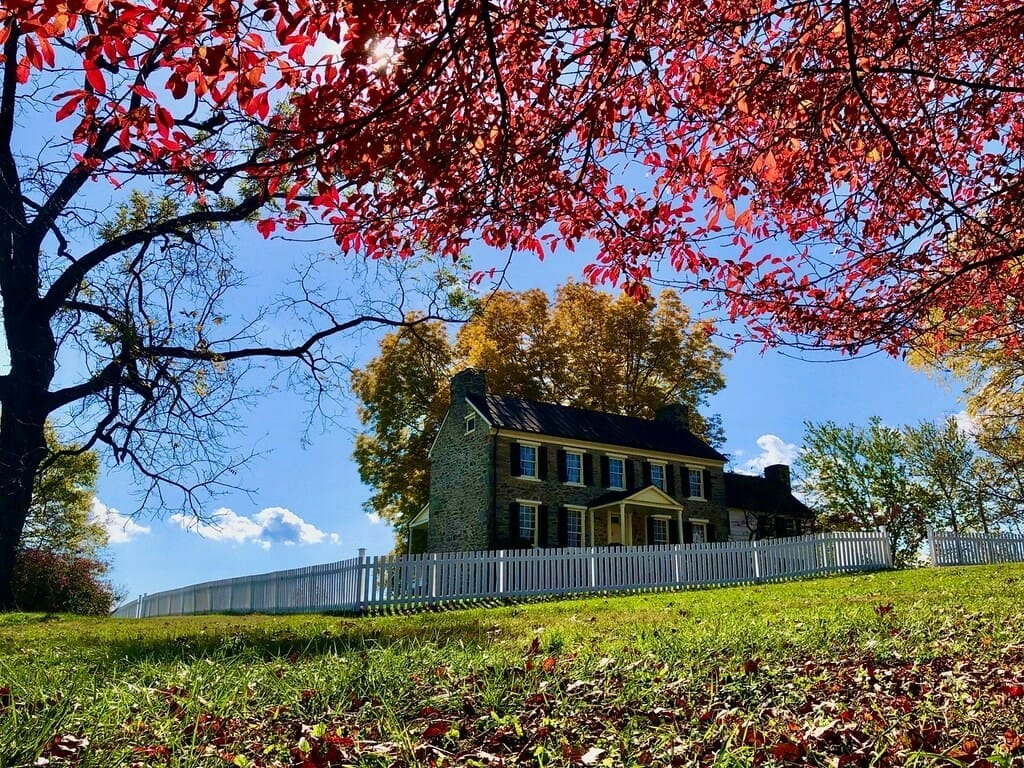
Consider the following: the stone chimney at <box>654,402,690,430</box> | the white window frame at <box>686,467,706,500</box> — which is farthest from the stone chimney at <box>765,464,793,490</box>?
the white window frame at <box>686,467,706,500</box>

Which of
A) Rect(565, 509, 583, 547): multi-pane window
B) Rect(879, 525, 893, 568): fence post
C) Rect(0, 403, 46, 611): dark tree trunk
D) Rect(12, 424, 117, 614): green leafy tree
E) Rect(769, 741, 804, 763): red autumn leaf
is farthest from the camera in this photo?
Rect(565, 509, 583, 547): multi-pane window

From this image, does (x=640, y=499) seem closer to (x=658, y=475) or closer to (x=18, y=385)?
(x=658, y=475)

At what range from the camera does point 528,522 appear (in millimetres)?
25078

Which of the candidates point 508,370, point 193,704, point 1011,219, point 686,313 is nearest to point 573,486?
A: point 508,370

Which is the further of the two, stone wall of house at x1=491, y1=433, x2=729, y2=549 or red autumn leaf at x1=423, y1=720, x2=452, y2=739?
stone wall of house at x1=491, y1=433, x2=729, y2=549

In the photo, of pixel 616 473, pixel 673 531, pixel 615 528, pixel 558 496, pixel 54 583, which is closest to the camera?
pixel 54 583

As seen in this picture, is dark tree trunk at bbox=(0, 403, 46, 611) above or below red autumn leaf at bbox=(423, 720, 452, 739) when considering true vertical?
above

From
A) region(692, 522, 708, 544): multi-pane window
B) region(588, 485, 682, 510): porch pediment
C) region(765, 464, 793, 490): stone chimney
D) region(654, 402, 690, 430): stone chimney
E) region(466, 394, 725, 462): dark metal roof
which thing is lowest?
region(692, 522, 708, 544): multi-pane window

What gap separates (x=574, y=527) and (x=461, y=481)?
423cm

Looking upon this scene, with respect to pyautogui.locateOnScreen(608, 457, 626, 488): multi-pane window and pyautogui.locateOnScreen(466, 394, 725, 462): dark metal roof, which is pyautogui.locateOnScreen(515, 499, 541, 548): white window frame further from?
pyautogui.locateOnScreen(608, 457, 626, 488): multi-pane window

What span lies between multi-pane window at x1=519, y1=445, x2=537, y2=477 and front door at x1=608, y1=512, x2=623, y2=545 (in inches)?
144

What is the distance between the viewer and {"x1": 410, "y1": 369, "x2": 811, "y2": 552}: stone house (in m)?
24.8

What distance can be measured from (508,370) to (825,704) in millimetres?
29636

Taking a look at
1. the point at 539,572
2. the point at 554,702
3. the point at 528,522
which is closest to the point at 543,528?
the point at 528,522
